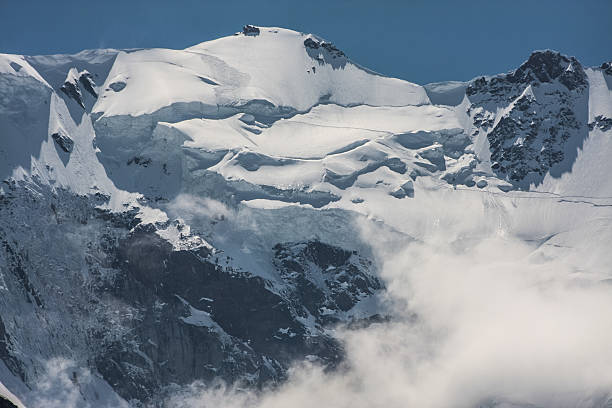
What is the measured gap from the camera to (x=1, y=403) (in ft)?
269
